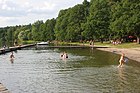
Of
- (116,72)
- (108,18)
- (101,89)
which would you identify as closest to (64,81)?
(101,89)

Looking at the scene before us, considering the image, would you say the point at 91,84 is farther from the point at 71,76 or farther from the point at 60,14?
the point at 60,14

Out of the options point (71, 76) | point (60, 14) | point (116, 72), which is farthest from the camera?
point (60, 14)

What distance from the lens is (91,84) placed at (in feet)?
113

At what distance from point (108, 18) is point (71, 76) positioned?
87.8 metres

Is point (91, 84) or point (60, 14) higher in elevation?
point (60, 14)

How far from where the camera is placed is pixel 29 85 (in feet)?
114

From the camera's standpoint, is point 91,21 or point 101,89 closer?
point 101,89

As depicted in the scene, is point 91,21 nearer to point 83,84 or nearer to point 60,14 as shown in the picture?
point 60,14

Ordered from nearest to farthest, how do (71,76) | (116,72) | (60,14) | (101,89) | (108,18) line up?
(101,89) < (71,76) < (116,72) < (108,18) < (60,14)

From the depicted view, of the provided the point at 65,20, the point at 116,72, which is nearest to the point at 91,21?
the point at 65,20

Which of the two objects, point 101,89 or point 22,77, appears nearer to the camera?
point 101,89

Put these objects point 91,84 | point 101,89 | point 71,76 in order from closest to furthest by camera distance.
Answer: point 101,89, point 91,84, point 71,76

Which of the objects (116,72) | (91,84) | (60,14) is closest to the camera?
(91,84)

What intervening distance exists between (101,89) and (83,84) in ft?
11.3
